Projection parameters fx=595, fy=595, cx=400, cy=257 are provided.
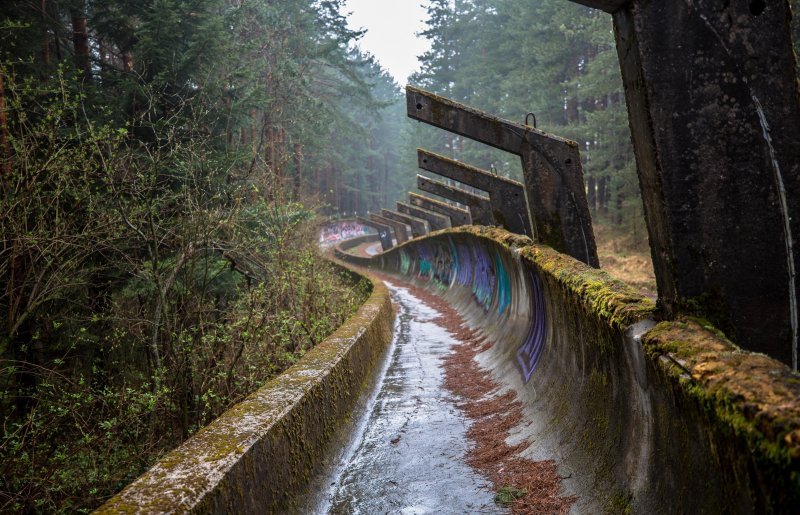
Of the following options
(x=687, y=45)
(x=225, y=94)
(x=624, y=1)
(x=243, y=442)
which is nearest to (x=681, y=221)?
(x=687, y=45)

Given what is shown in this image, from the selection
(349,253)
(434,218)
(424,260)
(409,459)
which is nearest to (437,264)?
(424,260)

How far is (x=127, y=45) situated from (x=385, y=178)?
82.5 meters

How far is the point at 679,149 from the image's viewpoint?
308cm

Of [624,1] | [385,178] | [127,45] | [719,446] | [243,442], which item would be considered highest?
[385,178]

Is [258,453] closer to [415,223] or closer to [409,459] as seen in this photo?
[409,459]

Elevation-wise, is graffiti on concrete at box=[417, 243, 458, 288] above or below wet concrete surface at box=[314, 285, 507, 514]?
above

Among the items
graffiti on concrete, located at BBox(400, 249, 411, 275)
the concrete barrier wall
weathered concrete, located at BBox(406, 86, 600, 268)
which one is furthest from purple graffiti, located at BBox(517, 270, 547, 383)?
graffiti on concrete, located at BBox(400, 249, 411, 275)

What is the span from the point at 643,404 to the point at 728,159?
4.35 ft

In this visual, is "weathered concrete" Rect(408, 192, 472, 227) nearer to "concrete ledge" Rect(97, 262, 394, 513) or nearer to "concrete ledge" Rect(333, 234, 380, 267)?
"concrete ledge" Rect(333, 234, 380, 267)

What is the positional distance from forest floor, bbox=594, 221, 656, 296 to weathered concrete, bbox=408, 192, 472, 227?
5133 millimetres

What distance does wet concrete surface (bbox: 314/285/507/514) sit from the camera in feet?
13.4

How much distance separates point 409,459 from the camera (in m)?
4.93

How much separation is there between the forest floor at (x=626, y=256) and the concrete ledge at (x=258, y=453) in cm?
1188

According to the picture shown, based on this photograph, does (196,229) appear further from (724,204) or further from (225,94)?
(225,94)
